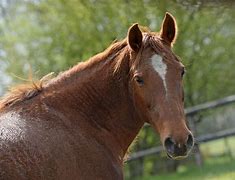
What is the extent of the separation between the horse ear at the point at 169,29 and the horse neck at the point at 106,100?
1.45 ft

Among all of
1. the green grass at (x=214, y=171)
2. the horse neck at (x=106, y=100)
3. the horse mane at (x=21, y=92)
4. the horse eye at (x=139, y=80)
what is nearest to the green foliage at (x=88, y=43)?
the green grass at (x=214, y=171)

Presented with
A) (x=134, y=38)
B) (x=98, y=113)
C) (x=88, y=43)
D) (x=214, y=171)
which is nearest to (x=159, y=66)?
(x=134, y=38)

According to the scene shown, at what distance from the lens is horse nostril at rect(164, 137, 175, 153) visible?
490 centimetres

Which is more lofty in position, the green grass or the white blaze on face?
the white blaze on face

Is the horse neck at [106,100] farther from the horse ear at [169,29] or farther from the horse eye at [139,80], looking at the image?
the horse ear at [169,29]

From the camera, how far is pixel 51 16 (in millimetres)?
18109

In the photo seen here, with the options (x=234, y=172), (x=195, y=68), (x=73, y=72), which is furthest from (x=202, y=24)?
(x=73, y=72)

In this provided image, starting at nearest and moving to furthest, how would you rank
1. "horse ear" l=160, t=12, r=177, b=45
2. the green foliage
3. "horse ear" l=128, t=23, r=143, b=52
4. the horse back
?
the horse back, "horse ear" l=128, t=23, r=143, b=52, "horse ear" l=160, t=12, r=177, b=45, the green foliage

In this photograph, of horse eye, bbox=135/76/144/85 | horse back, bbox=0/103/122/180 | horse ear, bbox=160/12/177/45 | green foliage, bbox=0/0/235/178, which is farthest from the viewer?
green foliage, bbox=0/0/235/178

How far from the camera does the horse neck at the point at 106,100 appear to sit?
5.57 metres

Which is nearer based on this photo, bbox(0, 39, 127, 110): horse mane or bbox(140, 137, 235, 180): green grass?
bbox(0, 39, 127, 110): horse mane

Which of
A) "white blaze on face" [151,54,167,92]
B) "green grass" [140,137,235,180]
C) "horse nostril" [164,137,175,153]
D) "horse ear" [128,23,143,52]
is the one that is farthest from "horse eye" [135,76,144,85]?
"green grass" [140,137,235,180]

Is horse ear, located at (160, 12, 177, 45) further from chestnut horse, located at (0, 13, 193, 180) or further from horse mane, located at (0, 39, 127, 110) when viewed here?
horse mane, located at (0, 39, 127, 110)

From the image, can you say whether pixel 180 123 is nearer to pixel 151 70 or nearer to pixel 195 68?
pixel 151 70
